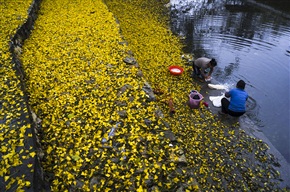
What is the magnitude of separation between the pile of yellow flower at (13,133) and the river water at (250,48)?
680cm

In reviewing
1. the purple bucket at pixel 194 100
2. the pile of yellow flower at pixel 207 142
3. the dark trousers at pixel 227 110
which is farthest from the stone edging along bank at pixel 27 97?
the dark trousers at pixel 227 110

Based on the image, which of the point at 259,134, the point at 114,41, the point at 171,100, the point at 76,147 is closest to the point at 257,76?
the point at 259,134

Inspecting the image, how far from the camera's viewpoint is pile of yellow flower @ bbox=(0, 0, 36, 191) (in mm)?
3785

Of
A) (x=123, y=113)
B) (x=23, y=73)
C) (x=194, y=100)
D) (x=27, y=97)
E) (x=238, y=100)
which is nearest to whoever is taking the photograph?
(x=123, y=113)

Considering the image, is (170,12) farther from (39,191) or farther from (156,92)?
(39,191)

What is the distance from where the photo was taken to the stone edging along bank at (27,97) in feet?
13.1

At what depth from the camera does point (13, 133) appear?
4.64 metres

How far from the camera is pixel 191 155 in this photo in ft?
19.3

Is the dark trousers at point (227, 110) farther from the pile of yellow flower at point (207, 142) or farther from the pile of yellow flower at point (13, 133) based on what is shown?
the pile of yellow flower at point (13, 133)

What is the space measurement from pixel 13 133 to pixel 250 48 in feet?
38.5

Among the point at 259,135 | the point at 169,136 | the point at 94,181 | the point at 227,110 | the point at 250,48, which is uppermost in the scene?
the point at 94,181

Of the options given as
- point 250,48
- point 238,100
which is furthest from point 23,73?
point 250,48

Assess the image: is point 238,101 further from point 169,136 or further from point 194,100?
point 169,136

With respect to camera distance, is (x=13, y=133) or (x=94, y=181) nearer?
(x=94, y=181)
